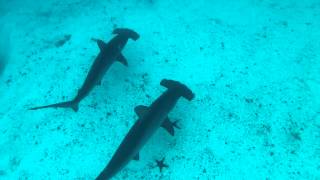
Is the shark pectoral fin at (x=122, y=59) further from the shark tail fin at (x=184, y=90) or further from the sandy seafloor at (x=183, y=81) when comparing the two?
the shark tail fin at (x=184, y=90)

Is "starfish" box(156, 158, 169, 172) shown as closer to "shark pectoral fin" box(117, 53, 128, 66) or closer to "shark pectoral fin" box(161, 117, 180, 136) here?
"shark pectoral fin" box(161, 117, 180, 136)

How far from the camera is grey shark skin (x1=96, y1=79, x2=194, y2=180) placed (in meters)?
3.59

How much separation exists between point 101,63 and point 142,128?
131 cm

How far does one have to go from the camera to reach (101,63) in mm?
4598

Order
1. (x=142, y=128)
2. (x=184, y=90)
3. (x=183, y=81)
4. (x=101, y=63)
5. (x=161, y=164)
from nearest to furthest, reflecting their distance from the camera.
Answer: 1. (x=142, y=128)
2. (x=161, y=164)
3. (x=184, y=90)
4. (x=101, y=63)
5. (x=183, y=81)

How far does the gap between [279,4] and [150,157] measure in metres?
3.62

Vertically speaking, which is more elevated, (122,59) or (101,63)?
(101,63)

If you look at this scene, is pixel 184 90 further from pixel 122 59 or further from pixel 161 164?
pixel 122 59

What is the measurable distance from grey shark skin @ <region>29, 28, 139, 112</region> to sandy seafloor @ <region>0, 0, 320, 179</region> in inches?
13.6

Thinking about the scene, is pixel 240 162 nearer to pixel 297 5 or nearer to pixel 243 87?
pixel 243 87

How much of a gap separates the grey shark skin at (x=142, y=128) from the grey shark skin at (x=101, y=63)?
2.70 feet

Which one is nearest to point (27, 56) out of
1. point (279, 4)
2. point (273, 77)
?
point (273, 77)

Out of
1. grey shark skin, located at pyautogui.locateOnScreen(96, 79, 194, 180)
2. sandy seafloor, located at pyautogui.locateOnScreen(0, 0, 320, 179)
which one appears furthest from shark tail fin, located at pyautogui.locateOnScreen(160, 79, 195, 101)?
sandy seafloor, located at pyautogui.locateOnScreen(0, 0, 320, 179)

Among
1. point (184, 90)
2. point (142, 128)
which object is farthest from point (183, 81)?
point (142, 128)
